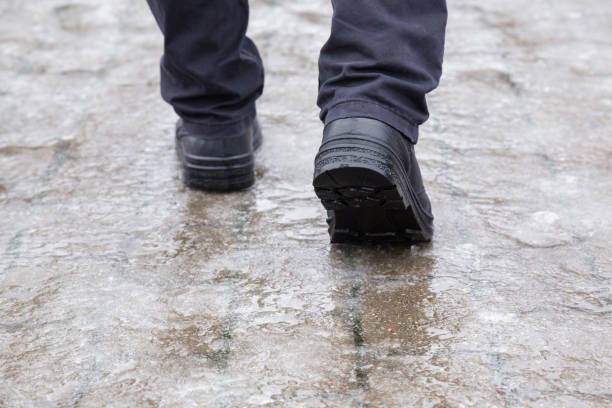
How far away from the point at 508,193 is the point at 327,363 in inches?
34.2

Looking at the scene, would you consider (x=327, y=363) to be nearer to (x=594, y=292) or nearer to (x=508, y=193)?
(x=594, y=292)

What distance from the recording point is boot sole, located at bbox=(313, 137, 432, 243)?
4.83 ft

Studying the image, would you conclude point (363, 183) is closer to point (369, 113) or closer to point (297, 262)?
point (369, 113)

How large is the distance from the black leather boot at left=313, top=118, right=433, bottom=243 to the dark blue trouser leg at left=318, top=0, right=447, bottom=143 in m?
0.04

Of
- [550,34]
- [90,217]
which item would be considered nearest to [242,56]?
[90,217]

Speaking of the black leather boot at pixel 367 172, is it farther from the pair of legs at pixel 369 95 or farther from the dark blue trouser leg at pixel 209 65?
the dark blue trouser leg at pixel 209 65

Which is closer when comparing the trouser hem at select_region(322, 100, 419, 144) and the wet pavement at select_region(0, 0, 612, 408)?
the wet pavement at select_region(0, 0, 612, 408)

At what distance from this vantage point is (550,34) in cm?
332

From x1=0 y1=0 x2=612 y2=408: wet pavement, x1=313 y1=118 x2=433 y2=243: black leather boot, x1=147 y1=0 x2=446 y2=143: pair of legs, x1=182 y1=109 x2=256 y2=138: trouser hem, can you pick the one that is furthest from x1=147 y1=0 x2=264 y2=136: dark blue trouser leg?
x1=313 y1=118 x2=433 y2=243: black leather boot

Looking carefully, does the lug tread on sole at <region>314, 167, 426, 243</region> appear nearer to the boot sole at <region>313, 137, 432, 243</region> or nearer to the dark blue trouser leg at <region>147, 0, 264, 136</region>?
the boot sole at <region>313, 137, 432, 243</region>

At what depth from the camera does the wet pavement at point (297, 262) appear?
1385 mm

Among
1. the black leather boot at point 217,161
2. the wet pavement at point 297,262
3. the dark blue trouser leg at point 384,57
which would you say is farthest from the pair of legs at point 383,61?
the black leather boot at point 217,161

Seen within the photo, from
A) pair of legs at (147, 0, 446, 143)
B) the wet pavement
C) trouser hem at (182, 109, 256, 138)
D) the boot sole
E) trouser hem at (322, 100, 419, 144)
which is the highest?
pair of legs at (147, 0, 446, 143)

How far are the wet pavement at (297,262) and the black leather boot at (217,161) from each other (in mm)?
38
